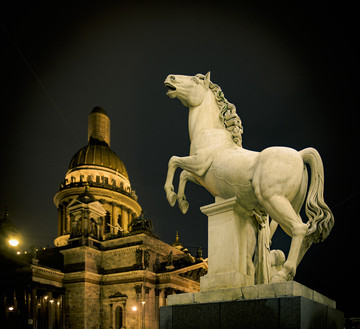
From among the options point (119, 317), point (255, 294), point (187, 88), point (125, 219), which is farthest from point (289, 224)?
point (125, 219)

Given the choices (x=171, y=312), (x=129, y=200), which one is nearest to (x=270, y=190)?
(x=171, y=312)

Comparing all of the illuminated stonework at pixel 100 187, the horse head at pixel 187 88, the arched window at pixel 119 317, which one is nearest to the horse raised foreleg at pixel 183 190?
the horse head at pixel 187 88

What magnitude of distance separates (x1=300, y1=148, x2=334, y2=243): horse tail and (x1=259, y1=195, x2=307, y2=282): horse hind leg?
0.87ft

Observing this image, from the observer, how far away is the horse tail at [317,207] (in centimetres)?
622

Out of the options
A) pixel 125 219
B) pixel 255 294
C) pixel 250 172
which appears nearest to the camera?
pixel 255 294

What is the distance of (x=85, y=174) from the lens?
61062mm

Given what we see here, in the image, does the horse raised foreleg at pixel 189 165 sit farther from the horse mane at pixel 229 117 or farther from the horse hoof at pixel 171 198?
the horse mane at pixel 229 117

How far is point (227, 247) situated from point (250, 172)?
4.35 feet

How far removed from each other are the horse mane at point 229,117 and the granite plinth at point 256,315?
2.98m

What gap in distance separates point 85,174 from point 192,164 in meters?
56.2

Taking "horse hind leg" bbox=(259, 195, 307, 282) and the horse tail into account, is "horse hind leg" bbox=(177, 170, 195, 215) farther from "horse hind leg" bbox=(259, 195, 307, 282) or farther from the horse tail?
the horse tail

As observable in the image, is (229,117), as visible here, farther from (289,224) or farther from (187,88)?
(289,224)

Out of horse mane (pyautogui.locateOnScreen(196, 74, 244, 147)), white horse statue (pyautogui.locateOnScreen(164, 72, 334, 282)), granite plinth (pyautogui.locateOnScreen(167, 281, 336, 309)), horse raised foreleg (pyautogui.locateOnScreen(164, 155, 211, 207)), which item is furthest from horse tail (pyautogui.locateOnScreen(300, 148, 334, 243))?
horse raised foreleg (pyautogui.locateOnScreen(164, 155, 211, 207))

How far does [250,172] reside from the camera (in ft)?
21.2
